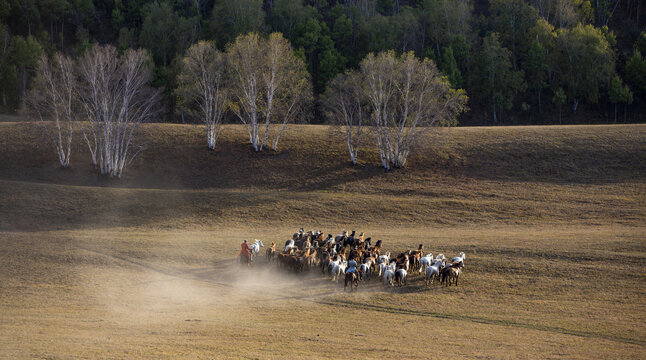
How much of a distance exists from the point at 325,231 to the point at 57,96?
32.2 meters

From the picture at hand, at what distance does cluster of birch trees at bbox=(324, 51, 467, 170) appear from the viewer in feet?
169

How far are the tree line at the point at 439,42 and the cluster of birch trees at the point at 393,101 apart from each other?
19889mm

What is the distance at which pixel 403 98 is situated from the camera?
52250 millimetres

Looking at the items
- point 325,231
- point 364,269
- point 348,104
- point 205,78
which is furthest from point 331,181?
point 364,269

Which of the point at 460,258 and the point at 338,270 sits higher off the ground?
the point at 460,258

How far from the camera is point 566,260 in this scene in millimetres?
25938

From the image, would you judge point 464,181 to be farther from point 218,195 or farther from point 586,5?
point 586,5

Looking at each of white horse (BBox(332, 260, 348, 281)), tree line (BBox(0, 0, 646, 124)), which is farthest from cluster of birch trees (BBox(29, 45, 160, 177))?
white horse (BBox(332, 260, 348, 281))

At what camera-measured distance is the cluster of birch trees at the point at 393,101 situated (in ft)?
169

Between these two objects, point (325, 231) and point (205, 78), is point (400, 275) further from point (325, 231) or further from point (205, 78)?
point (205, 78)

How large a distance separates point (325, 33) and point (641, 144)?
2478 inches

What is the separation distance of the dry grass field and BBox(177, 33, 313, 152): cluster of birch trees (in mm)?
4282

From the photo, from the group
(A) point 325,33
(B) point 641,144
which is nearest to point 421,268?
(B) point 641,144

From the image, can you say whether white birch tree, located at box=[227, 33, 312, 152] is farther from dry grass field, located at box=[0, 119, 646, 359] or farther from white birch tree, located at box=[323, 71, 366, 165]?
white birch tree, located at box=[323, 71, 366, 165]
